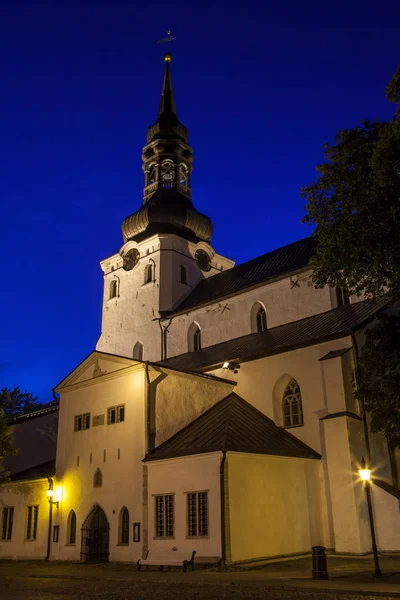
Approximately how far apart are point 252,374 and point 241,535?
8081mm

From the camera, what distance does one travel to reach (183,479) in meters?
19.7

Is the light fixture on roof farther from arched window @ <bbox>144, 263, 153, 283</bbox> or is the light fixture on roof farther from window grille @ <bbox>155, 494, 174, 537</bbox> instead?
arched window @ <bbox>144, 263, 153, 283</bbox>

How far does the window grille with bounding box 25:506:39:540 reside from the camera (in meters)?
25.1

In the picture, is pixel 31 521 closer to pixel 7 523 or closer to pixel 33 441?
pixel 7 523

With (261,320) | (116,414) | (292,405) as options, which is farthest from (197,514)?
(261,320)

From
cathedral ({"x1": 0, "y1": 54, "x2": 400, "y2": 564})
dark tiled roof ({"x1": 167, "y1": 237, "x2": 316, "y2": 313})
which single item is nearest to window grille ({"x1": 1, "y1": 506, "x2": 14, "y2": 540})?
cathedral ({"x1": 0, "y1": 54, "x2": 400, "y2": 564})

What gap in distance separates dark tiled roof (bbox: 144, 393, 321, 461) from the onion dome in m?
17.5

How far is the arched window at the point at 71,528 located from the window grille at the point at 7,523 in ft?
14.0

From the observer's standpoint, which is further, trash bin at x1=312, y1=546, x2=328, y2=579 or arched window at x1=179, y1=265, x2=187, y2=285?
arched window at x1=179, y1=265, x2=187, y2=285

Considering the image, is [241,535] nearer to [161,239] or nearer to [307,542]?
[307,542]

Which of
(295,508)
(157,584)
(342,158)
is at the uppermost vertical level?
(342,158)

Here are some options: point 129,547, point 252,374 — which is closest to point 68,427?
point 129,547

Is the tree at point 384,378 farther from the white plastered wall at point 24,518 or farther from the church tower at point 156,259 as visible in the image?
the church tower at point 156,259

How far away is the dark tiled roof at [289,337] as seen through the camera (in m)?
23.7
